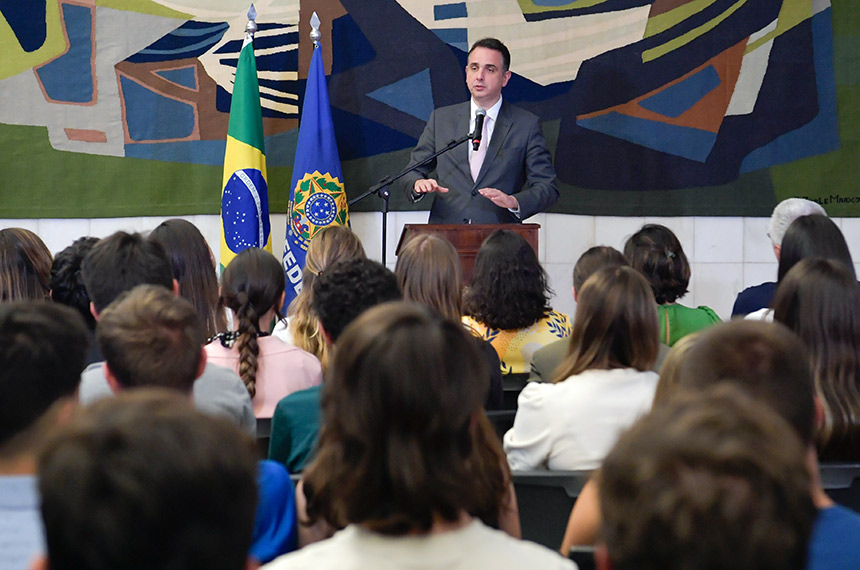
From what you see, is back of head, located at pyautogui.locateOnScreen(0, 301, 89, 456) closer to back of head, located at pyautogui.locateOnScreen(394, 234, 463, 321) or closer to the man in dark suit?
back of head, located at pyautogui.locateOnScreen(394, 234, 463, 321)

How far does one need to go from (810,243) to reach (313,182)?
9.91ft

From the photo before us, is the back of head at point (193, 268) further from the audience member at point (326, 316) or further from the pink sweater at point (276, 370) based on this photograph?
the audience member at point (326, 316)

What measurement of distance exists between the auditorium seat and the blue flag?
342 centimetres

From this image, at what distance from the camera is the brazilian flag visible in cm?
517

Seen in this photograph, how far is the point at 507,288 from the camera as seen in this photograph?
118 inches

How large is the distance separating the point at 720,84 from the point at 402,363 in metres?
4.94

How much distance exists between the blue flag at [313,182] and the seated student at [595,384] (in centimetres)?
322

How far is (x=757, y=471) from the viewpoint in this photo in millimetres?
706

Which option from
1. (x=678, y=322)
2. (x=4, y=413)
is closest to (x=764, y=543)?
(x=4, y=413)

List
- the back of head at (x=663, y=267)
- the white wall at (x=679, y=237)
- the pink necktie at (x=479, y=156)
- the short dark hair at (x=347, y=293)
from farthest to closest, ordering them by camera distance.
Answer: the white wall at (x=679, y=237) → the pink necktie at (x=479, y=156) → the back of head at (x=663, y=267) → the short dark hair at (x=347, y=293)

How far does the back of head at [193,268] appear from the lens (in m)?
3.20

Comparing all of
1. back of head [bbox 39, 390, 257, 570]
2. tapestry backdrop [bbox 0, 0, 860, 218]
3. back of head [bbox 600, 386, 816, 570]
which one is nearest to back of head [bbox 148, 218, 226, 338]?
tapestry backdrop [bbox 0, 0, 860, 218]

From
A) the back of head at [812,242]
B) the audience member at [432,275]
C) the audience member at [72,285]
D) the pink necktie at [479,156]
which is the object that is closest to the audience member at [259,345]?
the audience member at [432,275]

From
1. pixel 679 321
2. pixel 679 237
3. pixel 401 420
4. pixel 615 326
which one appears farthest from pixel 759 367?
pixel 679 237
